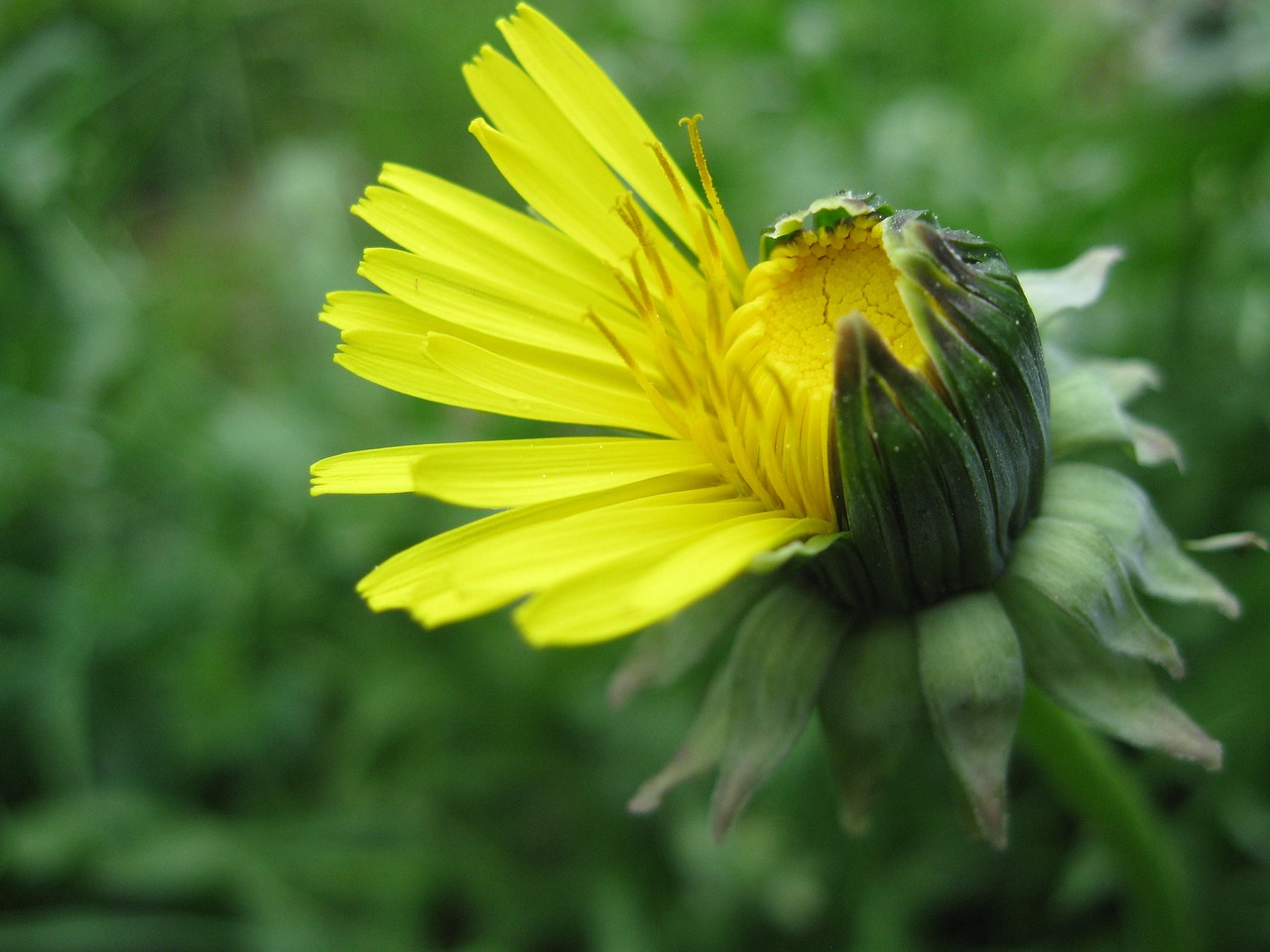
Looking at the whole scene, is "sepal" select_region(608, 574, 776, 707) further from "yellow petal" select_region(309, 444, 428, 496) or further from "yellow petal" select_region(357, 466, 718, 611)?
"yellow petal" select_region(309, 444, 428, 496)

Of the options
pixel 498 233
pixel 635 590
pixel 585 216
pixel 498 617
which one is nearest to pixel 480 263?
pixel 498 233

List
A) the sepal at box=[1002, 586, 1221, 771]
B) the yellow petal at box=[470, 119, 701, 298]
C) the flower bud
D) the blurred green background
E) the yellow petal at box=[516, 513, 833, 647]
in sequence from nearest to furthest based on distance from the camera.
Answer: the yellow petal at box=[516, 513, 833, 647], the flower bud, the sepal at box=[1002, 586, 1221, 771], the yellow petal at box=[470, 119, 701, 298], the blurred green background

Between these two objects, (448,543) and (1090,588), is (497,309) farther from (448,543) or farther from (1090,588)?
(1090,588)

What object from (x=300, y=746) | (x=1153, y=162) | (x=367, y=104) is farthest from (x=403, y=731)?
(x=367, y=104)

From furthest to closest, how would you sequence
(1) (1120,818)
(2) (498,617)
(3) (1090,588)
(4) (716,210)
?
(2) (498,617)
(1) (1120,818)
(4) (716,210)
(3) (1090,588)

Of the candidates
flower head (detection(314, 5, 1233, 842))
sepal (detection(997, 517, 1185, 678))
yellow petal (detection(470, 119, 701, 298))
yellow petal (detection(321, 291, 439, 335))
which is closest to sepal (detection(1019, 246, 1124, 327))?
flower head (detection(314, 5, 1233, 842))

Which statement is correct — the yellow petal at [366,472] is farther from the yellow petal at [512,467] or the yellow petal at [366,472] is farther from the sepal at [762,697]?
the sepal at [762,697]

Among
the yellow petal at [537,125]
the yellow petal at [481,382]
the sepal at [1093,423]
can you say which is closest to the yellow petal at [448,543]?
the yellow petal at [481,382]

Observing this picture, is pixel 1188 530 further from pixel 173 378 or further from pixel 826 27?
pixel 173 378

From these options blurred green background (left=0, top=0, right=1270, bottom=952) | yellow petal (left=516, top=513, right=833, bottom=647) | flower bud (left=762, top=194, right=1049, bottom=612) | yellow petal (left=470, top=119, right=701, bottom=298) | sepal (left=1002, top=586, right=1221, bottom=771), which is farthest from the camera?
blurred green background (left=0, top=0, right=1270, bottom=952)
